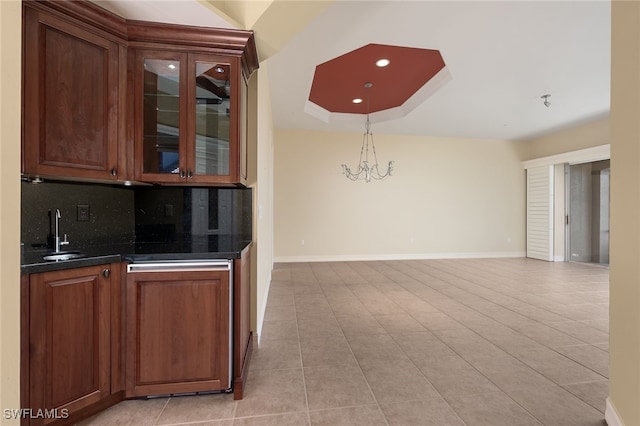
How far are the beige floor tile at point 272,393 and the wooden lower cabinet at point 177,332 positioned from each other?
193 mm

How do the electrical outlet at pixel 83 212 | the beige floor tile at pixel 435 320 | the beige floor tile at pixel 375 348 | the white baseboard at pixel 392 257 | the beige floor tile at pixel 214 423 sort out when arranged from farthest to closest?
the white baseboard at pixel 392 257, the beige floor tile at pixel 435 320, the beige floor tile at pixel 375 348, the electrical outlet at pixel 83 212, the beige floor tile at pixel 214 423

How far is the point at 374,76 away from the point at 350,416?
13.5ft

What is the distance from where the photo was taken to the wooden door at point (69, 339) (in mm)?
1315

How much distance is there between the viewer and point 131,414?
1589mm

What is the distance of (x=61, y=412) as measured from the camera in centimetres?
141

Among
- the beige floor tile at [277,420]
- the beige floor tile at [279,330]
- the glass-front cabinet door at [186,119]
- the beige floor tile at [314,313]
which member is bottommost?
the beige floor tile at [279,330]

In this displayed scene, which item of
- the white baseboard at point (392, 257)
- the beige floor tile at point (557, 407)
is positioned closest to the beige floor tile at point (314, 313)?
the beige floor tile at point (557, 407)

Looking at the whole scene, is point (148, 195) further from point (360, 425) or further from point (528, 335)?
point (528, 335)

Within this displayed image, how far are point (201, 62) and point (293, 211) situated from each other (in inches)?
185

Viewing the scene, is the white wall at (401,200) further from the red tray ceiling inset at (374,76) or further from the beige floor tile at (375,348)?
the beige floor tile at (375,348)

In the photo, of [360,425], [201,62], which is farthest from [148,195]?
[360,425]

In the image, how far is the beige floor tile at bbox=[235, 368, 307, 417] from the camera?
1.64 m

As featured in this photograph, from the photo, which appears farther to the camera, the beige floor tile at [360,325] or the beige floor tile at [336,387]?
the beige floor tile at [360,325]

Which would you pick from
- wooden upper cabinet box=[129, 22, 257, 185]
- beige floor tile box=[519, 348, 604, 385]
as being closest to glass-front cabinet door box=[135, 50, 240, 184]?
wooden upper cabinet box=[129, 22, 257, 185]
